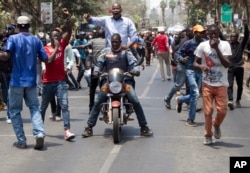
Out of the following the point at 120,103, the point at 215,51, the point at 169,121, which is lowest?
the point at 169,121

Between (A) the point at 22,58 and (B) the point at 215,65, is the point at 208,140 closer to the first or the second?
(B) the point at 215,65

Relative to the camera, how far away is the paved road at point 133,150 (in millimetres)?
7969

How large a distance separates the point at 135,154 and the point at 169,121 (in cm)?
329

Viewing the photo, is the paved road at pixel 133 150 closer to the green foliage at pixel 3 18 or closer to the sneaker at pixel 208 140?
the sneaker at pixel 208 140

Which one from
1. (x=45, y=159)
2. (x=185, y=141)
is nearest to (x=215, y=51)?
(x=185, y=141)

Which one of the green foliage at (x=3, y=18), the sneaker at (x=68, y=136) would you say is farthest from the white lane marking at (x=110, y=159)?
the green foliage at (x=3, y=18)

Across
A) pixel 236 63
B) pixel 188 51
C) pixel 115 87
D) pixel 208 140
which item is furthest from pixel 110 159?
pixel 236 63

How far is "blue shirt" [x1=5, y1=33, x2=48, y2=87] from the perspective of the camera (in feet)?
29.3

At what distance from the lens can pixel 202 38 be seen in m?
11.9

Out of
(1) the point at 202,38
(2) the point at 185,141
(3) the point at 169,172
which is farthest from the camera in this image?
(1) the point at 202,38

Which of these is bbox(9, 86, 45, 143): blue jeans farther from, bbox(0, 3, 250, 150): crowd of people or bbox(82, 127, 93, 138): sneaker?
bbox(82, 127, 93, 138): sneaker

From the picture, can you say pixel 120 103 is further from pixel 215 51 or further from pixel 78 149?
pixel 215 51

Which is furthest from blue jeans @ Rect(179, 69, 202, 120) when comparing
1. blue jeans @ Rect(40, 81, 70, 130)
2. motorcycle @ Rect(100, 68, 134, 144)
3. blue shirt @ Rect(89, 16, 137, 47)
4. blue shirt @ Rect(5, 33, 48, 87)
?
blue shirt @ Rect(5, 33, 48, 87)

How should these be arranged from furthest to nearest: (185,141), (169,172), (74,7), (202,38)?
(74,7) < (202,38) < (185,141) < (169,172)
